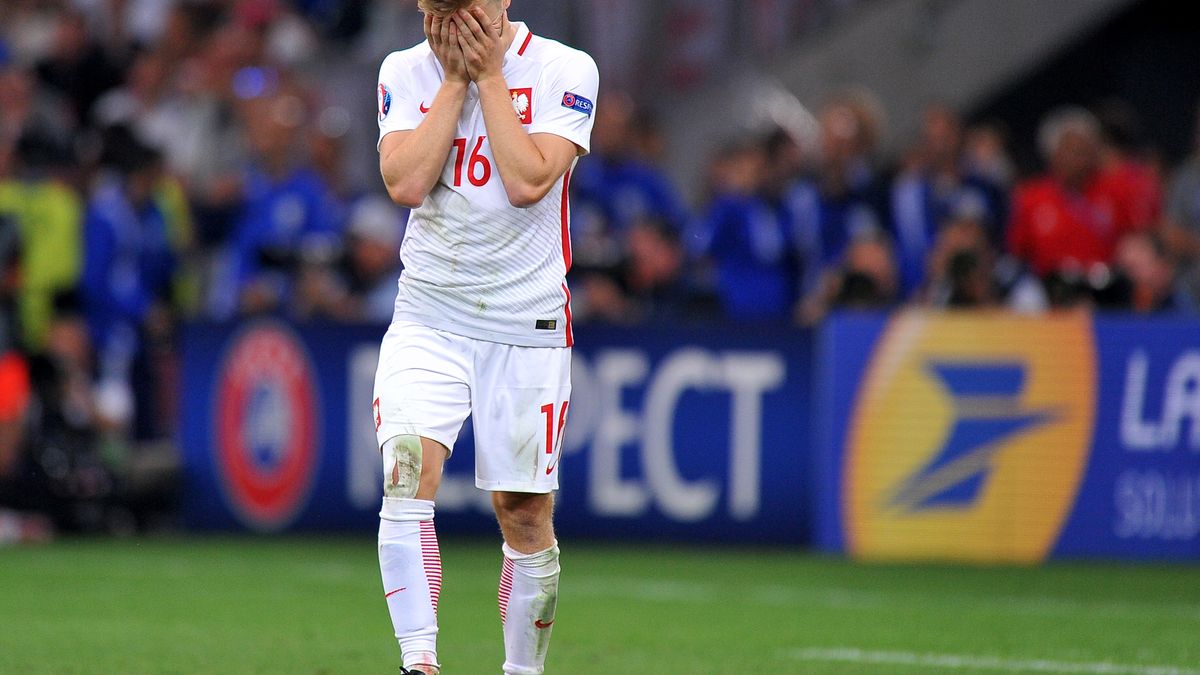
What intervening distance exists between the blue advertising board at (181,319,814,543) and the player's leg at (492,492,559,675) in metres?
6.05

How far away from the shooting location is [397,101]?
5.75 m

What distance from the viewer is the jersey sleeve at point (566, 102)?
5.73 metres

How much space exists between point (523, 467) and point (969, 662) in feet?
7.66

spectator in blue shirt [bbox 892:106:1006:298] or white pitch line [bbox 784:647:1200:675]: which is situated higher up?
spectator in blue shirt [bbox 892:106:1006:298]

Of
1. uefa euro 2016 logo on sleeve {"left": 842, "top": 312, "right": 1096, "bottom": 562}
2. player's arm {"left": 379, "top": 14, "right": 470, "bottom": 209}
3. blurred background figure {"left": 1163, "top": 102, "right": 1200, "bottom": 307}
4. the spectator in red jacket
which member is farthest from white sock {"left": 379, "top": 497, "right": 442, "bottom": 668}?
blurred background figure {"left": 1163, "top": 102, "right": 1200, "bottom": 307}

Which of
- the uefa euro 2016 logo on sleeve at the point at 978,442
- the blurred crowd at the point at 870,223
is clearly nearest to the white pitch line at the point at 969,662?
the uefa euro 2016 logo on sleeve at the point at 978,442

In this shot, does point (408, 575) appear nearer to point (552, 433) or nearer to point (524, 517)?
point (524, 517)

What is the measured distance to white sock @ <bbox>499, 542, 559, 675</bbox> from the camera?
5918 mm

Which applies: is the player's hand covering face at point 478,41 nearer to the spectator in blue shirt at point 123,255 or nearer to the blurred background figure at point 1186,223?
the blurred background figure at point 1186,223

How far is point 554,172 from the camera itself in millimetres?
5645

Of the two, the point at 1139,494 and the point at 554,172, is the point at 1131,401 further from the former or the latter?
the point at 554,172

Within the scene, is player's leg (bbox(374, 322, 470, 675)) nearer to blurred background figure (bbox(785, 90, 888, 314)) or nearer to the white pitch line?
the white pitch line

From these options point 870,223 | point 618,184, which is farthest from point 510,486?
point 618,184

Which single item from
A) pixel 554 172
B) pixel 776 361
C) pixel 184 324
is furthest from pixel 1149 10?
pixel 554 172
